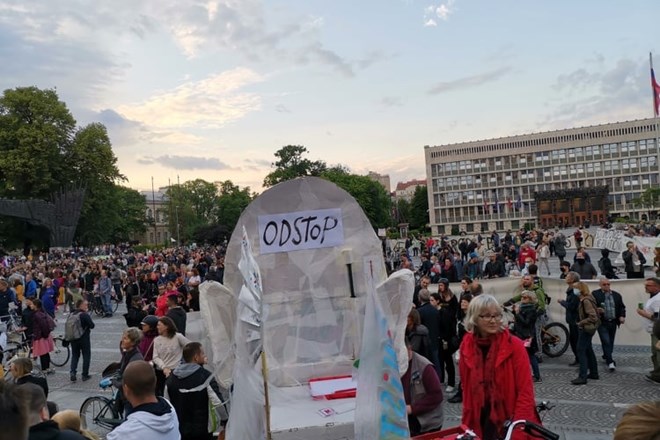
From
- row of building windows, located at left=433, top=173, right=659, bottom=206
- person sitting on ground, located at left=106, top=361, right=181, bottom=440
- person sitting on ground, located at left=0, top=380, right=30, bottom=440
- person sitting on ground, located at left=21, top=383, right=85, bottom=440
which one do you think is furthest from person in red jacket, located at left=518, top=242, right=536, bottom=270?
row of building windows, located at left=433, top=173, right=659, bottom=206

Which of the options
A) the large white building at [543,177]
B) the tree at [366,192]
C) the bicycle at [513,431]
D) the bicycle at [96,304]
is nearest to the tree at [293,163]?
the tree at [366,192]

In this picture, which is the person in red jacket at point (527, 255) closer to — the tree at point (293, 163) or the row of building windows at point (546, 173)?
the tree at point (293, 163)

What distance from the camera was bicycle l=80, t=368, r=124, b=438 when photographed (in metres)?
7.24

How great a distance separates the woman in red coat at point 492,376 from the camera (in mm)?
3668

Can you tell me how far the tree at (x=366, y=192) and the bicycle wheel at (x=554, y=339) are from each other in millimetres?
60909

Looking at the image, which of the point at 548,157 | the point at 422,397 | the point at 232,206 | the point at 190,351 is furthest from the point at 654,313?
the point at 548,157

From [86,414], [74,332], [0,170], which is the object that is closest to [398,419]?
[86,414]

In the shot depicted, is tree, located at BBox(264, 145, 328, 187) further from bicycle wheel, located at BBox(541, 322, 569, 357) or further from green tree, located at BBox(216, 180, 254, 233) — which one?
bicycle wheel, located at BBox(541, 322, 569, 357)

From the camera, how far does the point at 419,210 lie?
115688 mm

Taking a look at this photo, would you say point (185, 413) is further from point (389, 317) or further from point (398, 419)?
point (398, 419)

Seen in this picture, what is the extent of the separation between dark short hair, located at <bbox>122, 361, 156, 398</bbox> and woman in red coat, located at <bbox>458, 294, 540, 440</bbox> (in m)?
2.16

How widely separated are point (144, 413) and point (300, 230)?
271 centimetres

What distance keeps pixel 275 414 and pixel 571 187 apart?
101m

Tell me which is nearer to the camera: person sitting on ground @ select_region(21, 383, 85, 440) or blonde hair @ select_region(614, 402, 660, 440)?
blonde hair @ select_region(614, 402, 660, 440)
